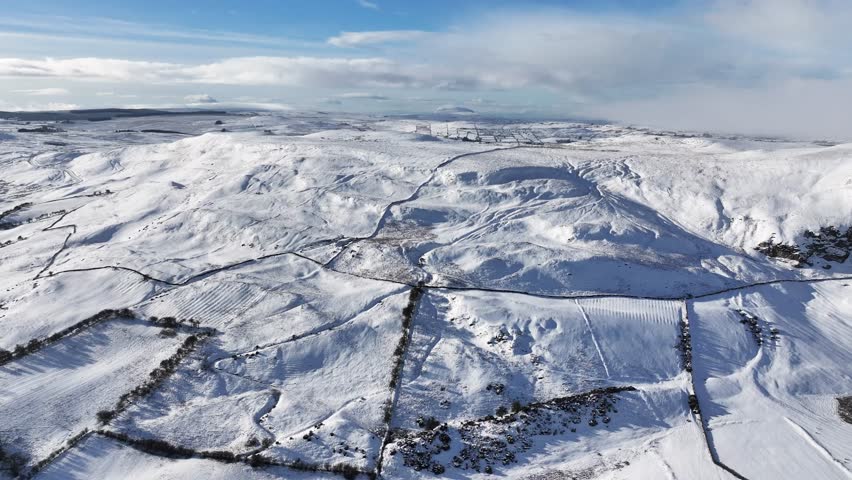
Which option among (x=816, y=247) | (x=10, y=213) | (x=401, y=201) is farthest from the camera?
(x=10, y=213)

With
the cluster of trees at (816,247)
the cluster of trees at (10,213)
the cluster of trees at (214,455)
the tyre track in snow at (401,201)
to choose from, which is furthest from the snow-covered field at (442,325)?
the cluster of trees at (10,213)

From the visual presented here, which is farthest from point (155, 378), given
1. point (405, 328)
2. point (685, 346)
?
point (685, 346)

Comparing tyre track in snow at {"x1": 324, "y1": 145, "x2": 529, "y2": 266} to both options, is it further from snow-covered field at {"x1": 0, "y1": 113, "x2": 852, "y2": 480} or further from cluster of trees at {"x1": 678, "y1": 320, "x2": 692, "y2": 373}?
cluster of trees at {"x1": 678, "y1": 320, "x2": 692, "y2": 373}

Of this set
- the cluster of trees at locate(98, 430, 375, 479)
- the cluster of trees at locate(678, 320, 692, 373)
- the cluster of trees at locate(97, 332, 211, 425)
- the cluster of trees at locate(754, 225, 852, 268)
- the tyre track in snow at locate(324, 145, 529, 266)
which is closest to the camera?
the cluster of trees at locate(98, 430, 375, 479)

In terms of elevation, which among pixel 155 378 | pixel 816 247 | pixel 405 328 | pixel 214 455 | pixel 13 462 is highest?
pixel 816 247

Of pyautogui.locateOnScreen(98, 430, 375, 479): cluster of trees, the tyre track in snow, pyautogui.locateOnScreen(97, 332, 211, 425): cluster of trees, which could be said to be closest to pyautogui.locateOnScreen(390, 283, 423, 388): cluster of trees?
pyautogui.locateOnScreen(98, 430, 375, 479): cluster of trees

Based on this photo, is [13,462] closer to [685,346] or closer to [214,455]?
[214,455]

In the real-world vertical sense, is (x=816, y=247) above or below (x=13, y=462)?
above

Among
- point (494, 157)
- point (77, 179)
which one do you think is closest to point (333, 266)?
point (494, 157)

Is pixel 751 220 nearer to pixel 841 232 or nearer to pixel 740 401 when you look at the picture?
pixel 841 232
